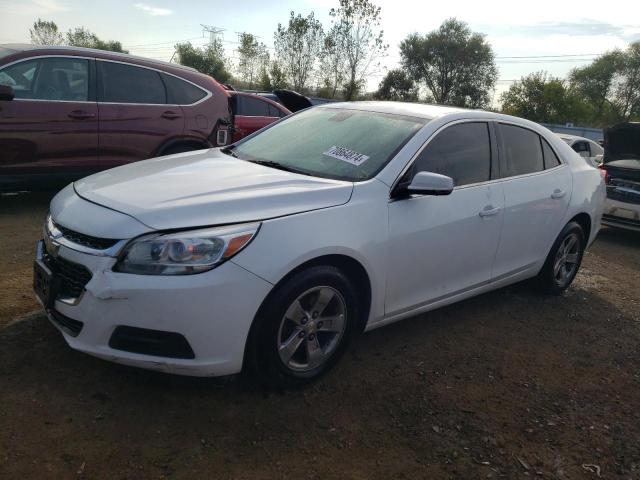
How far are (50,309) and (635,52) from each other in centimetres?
7138

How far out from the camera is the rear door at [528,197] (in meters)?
4.07

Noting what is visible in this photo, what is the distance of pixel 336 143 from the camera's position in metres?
3.63

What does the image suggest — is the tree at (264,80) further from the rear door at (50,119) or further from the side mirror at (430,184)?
the side mirror at (430,184)

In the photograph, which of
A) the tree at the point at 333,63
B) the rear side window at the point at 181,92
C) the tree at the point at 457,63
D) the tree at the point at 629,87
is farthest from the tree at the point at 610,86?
the rear side window at the point at 181,92

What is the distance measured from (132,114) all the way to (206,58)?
2322 inches

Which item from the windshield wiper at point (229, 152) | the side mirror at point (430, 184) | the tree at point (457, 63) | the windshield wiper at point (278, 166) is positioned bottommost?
the windshield wiper at point (229, 152)

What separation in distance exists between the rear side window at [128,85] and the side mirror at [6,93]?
0.92 m

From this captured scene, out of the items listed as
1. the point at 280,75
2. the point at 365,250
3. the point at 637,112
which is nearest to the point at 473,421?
the point at 365,250

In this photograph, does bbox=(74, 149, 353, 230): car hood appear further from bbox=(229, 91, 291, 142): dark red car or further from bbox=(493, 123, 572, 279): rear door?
bbox=(229, 91, 291, 142): dark red car

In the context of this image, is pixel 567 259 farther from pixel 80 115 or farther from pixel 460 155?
pixel 80 115

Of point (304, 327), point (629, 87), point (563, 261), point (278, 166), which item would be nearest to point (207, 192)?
point (278, 166)

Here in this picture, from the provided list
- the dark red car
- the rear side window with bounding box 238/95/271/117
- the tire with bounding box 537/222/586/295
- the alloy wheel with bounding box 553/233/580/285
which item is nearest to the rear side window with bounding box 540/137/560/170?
the tire with bounding box 537/222/586/295

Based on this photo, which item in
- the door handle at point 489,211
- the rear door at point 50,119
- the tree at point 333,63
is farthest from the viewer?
the tree at point 333,63

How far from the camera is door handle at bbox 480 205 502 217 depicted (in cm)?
376
